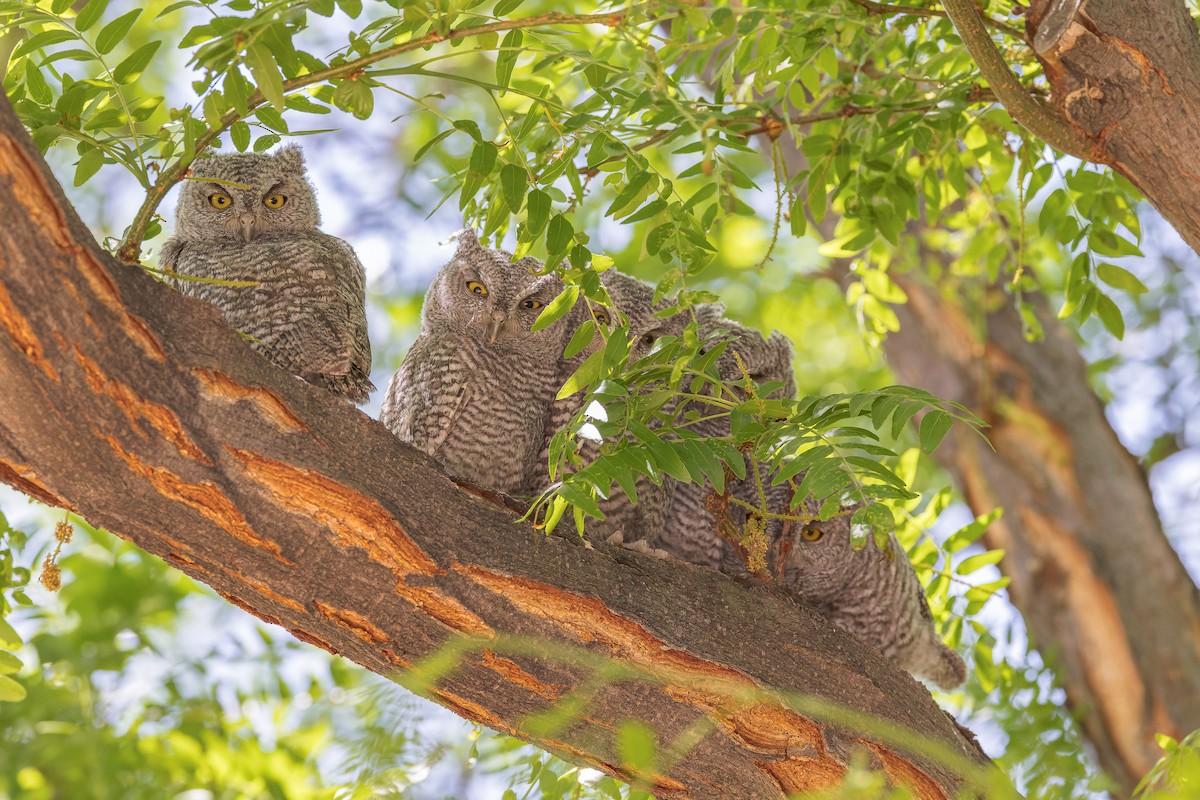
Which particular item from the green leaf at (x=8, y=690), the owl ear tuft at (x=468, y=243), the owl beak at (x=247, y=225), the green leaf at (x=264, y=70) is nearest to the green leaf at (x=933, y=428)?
the green leaf at (x=264, y=70)

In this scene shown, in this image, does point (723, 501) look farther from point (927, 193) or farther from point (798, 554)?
point (927, 193)

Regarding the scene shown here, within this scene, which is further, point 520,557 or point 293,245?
point 293,245

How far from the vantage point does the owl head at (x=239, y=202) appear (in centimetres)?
277

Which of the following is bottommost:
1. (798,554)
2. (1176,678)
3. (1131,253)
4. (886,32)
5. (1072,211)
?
(1176,678)

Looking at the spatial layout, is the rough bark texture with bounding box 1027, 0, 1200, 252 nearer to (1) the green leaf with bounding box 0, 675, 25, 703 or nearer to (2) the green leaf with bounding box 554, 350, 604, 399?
(2) the green leaf with bounding box 554, 350, 604, 399

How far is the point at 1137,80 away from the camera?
2096mm

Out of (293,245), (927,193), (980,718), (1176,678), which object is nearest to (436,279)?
(293,245)

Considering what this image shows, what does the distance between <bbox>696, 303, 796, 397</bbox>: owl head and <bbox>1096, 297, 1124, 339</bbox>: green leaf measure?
79 centimetres

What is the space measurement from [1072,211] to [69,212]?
2.52 m

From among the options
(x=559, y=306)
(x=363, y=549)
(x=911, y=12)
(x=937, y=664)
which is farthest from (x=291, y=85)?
(x=937, y=664)

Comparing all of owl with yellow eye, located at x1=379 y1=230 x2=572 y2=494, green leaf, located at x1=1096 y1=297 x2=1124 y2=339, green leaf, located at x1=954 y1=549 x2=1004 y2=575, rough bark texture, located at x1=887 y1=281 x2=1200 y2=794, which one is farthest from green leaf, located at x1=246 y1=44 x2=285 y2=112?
rough bark texture, located at x1=887 y1=281 x2=1200 y2=794

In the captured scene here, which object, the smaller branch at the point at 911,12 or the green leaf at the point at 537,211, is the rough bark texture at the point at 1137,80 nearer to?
the smaller branch at the point at 911,12

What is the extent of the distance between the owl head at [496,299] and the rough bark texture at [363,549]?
788 mm

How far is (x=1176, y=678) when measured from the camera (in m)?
4.40
